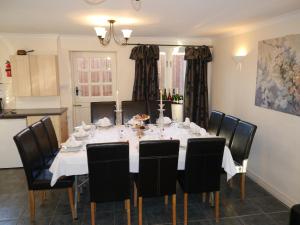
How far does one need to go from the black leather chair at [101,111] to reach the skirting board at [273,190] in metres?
2.41

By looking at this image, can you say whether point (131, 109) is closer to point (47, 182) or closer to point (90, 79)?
point (90, 79)

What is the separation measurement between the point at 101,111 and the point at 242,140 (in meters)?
2.33

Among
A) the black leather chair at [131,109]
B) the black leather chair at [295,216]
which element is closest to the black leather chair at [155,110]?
the black leather chair at [131,109]

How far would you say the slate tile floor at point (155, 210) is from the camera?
2730mm

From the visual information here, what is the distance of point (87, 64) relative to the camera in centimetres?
499

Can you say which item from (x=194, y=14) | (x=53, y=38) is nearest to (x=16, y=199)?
(x=53, y=38)

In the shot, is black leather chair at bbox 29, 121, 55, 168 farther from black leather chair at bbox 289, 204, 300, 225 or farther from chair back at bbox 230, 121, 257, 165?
black leather chair at bbox 289, 204, 300, 225

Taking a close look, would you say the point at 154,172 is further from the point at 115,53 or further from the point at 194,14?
the point at 115,53

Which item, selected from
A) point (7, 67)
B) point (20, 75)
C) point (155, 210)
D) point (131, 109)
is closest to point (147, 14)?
point (131, 109)

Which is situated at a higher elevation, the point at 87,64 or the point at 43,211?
the point at 87,64

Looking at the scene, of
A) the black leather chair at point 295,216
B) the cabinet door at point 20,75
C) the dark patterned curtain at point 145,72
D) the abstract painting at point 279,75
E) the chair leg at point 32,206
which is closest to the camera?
the black leather chair at point 295,216

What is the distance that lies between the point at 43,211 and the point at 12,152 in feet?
5.46

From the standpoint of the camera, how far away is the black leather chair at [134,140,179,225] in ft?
7.69

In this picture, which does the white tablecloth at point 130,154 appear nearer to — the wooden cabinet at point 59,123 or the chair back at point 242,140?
the chair back at point 242,140
